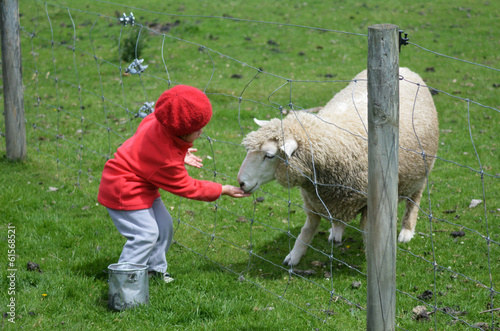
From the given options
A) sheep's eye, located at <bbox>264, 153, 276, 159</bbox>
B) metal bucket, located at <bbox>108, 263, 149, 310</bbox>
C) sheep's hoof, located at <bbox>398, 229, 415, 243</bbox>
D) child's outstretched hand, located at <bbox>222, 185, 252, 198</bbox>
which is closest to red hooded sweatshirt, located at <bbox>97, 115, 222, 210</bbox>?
child's outstretched hand, located at <bbox>222, 185, 252, 198</bbox>

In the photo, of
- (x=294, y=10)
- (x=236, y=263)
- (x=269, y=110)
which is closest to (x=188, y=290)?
(x=236, y=263)

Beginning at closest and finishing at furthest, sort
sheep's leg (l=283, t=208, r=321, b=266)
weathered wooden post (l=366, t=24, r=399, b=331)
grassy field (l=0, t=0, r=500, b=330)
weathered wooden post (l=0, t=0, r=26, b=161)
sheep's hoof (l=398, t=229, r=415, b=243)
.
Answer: weathered wooden post (l=366, t=24, r=399, b=331) → grassy field (l=0, t=0, r=500, b=330) → sheep's leg (l=283, t=208, r=321, b=266) → sheep's hoof (l=398, t=229, r=415, b=243) → weathered wooden post (l=0, t=0, r=26, b=161)

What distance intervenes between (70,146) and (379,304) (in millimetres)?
5481

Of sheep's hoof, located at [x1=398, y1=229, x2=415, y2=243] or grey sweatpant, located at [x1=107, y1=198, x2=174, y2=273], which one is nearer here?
grey sweatpant, located at [x1=107, y1=198, x2=174, y2=273]

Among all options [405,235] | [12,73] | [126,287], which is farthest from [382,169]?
[12,73]

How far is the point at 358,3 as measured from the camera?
1683cm

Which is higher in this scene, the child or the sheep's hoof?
the child

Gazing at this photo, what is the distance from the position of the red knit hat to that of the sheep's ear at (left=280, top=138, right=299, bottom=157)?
80 centimetres

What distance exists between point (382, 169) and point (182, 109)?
1.37 m

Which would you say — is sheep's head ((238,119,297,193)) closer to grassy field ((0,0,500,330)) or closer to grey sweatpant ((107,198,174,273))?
grassy field ((0,0,500,330))

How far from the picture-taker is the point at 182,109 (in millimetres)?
3541

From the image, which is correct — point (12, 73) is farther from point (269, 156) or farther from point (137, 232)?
point (269, 156)

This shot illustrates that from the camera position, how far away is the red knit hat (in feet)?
11.6

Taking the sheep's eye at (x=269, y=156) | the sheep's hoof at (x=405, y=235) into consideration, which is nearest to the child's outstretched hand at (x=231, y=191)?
the sheep's eye at (x=269, y=156)
